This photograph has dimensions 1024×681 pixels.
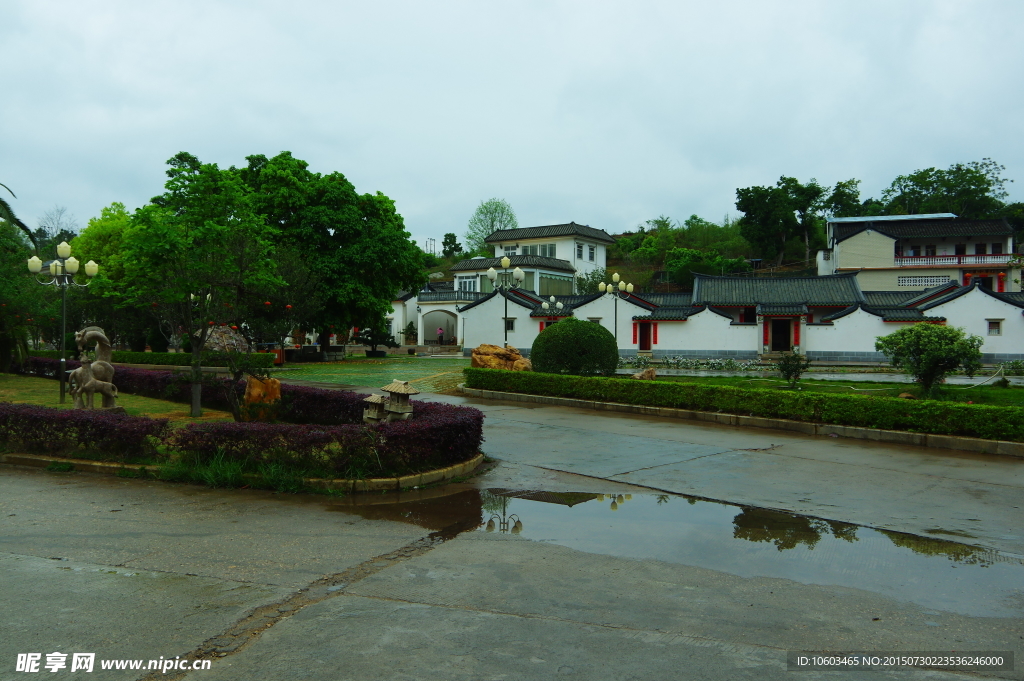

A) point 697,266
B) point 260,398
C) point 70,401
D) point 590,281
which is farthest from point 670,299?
point 260,398

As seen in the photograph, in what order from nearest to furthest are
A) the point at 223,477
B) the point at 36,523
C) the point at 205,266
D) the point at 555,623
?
the point at 555,623 → the point at 36,523 → the point at 223,477 → the point at 205,266

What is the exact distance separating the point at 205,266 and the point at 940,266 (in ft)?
178

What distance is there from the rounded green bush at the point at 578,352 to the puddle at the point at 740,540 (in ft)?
36.1

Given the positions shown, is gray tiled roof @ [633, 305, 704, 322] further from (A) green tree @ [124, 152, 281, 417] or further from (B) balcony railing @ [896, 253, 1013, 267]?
(A) green tree @ [124, 152, 281, 417]

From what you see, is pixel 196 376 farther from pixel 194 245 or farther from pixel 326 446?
pixel 326 446

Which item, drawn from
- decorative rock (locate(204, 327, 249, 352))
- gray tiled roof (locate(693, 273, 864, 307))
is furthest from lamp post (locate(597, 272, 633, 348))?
decorative rock (locate(204, 327, 249, 352))

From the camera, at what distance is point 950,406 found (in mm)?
11656

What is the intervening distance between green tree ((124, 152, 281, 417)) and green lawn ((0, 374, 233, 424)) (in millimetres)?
1836

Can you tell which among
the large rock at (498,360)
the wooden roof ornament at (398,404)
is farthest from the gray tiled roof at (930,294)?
the wooden roof ornament at (398,404)

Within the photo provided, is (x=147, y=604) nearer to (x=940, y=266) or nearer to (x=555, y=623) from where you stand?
(x=555, y=623)

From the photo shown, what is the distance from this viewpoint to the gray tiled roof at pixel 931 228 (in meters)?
51.2

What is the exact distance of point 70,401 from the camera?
1580cm

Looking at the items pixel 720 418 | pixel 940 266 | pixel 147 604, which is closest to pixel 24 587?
pixel 147 604

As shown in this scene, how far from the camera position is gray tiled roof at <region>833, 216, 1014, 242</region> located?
51.2m
